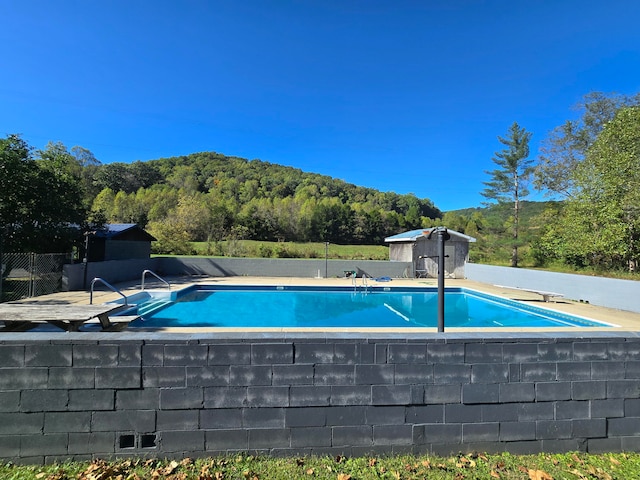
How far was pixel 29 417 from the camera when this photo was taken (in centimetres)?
224

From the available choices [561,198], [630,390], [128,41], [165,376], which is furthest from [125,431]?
[561,198]

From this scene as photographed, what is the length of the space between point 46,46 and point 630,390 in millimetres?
15924

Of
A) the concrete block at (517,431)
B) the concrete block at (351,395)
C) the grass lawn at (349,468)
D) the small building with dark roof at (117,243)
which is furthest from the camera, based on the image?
the small building with dark roof at (117,243)

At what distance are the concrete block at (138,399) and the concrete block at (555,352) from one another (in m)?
2.88

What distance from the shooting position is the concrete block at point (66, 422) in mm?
2250

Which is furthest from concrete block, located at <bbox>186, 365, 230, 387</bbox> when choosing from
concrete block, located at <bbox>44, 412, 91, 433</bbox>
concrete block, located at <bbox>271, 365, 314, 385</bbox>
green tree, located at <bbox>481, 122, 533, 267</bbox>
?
green tree, located at <bbox>481, 122, 533, 267</bbox>

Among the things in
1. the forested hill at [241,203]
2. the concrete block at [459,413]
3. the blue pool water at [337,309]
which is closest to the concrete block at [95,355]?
the concrete block at [459,413]

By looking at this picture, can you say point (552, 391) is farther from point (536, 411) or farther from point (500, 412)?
point (500, 412)

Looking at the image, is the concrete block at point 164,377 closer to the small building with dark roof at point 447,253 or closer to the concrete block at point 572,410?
the concrete block at point 572,410

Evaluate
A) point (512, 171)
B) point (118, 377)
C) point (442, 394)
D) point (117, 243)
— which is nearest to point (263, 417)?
point (118, 377)

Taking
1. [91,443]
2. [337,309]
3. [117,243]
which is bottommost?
[337,309]

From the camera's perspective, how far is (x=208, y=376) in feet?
7.56

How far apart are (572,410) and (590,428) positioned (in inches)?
8.6

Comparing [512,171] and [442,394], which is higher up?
[512,171]
